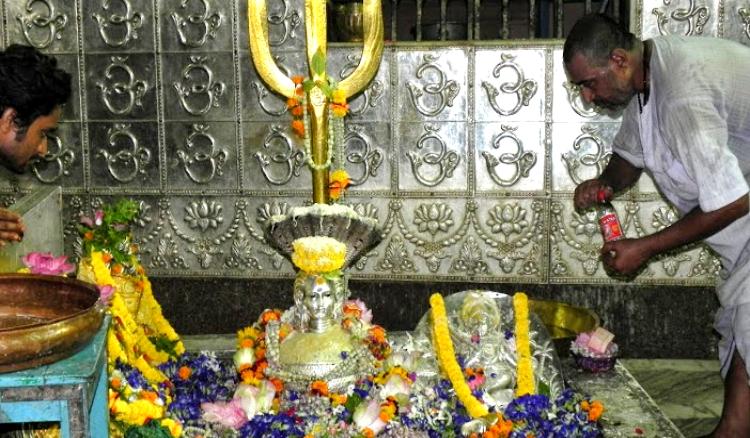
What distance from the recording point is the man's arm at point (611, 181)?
4.11 meters

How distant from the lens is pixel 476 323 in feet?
11.0

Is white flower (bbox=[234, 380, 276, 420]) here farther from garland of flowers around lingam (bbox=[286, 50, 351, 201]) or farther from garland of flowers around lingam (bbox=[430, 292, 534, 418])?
garland of flowers around lingam (bbox=[286, 50, 351, 201])

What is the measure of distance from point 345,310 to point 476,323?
0.71 metres

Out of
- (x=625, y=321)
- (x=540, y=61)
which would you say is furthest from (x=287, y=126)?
(x=625, y=321)

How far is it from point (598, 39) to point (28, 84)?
2.24 meters

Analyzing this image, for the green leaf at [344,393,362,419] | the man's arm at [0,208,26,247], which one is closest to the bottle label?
the green leaf at [344,393,362,419]

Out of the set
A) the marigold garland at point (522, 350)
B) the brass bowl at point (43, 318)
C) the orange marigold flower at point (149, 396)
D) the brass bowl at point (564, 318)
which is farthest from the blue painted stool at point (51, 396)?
the brass bowl at point (564, 318)

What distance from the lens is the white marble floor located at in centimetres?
427

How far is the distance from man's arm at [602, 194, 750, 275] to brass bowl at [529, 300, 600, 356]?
0.82m

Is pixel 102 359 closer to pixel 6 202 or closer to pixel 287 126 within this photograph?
pixel 287 126

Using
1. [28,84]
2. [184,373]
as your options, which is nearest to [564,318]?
[184,373]

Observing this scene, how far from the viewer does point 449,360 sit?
3.29 meters

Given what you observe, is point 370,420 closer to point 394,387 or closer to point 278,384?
point 394,387

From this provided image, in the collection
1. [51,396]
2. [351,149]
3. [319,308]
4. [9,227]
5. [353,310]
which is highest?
[351,149]
